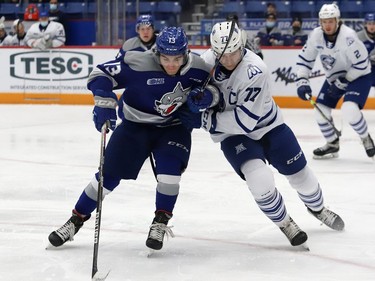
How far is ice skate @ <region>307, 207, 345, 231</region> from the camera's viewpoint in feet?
13.3

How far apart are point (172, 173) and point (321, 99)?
3229 mm

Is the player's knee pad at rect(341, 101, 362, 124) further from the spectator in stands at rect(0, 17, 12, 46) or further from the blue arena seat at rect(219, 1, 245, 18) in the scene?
the spectator in stands at rect(0, 17, 12, 46)

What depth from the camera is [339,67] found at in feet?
21.1

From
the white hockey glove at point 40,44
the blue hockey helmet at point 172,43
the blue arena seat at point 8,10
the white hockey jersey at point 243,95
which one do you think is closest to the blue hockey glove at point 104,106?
the blue hockey helmet at point 172,43

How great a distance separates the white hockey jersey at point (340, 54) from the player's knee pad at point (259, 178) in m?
2.82

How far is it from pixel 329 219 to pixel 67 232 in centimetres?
123

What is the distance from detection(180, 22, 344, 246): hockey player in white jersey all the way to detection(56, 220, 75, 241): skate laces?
0.67 m

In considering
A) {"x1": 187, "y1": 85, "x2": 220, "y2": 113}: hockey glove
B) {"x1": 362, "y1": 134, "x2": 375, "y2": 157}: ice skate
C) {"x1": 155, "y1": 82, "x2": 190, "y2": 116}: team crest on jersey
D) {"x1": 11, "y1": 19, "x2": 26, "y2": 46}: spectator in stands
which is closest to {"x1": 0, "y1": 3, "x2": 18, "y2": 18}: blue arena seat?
{"x1": 11, "y1": 19, "x2": 26, "y2": 46}: spectator in stands

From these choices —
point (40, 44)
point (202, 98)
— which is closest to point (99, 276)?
point (202, 98)

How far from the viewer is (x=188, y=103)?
139 inches

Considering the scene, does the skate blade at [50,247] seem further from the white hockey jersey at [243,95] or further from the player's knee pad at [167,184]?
the white hockey jersey at [243,95]

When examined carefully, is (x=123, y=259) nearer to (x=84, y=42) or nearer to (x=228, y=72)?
(x=228, y=72)

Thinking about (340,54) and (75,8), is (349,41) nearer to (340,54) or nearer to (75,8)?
(340,54)

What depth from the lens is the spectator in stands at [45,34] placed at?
436 inches
